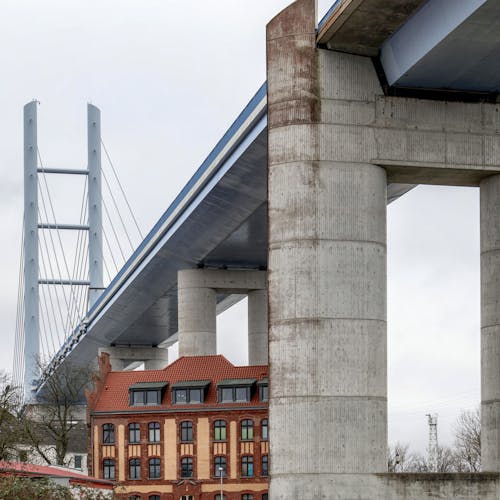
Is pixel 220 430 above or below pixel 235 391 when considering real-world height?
below

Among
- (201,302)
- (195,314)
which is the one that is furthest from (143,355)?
(201,302)

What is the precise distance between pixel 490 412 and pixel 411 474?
2.93 meters

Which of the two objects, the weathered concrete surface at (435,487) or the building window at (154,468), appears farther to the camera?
the building window at (154,468)

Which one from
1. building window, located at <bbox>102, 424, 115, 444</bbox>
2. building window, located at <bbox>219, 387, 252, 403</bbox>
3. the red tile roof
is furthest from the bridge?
building window, located at <bbox>102, 424, 115, 444</bbox>

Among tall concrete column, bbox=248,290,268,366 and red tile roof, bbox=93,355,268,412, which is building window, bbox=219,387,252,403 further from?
tall concrete column, bbox=248,290,268,366

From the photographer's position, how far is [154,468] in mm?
72625

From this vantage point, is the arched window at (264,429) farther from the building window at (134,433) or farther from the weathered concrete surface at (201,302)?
the building window at (134,433)

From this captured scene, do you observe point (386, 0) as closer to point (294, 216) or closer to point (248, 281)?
point (294, 216)

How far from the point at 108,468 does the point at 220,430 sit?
5839 mm

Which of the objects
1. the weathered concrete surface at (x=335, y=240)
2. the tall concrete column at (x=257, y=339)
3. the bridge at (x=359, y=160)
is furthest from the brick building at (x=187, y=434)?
the weathered concrete surface at (x=335, y=240)

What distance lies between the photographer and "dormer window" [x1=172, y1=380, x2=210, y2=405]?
243 ft

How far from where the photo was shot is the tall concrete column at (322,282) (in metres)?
35.8

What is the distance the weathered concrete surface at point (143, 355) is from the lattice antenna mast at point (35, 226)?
20.6 ft

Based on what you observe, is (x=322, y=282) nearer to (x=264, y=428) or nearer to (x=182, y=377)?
(x=264, y=428)
